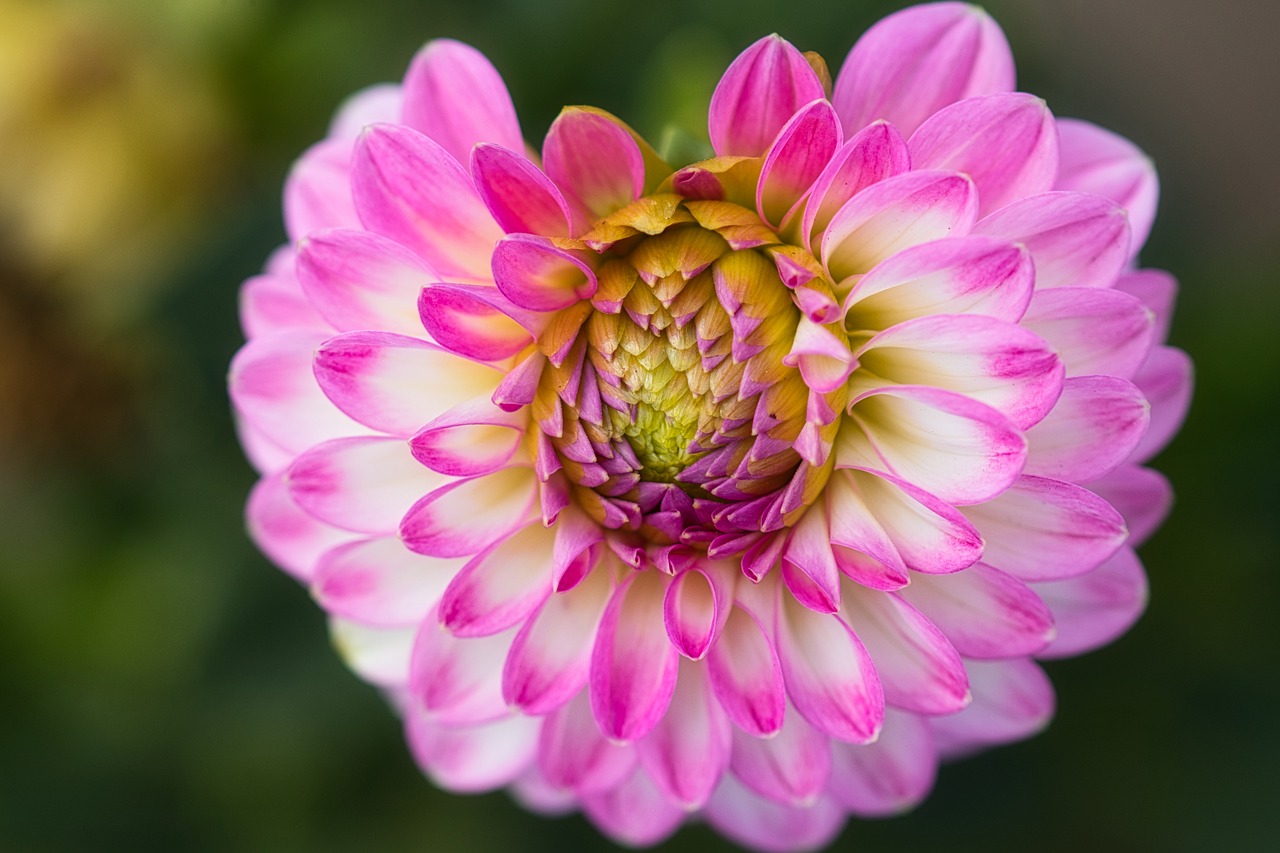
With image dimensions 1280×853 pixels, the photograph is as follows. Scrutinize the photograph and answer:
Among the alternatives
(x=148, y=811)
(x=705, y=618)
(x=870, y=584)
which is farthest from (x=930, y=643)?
(x=148, y=811)

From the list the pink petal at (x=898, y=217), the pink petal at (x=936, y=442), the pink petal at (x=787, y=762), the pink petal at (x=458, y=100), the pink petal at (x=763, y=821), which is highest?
the pink petal at (x=458, y=100)

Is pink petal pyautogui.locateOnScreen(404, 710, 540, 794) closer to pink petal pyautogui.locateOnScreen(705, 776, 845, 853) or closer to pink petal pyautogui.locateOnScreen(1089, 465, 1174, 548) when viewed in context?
pink petal pyautogui.locateOnScreen(705, 776, 845, 853)

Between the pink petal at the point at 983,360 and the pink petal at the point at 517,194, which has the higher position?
the pink petal at the point at 517,194

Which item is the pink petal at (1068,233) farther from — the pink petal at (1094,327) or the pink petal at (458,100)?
the pink petal at (458,100)

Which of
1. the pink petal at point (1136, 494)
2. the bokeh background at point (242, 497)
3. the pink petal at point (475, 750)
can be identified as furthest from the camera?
the bokeh background at point (242, 497)

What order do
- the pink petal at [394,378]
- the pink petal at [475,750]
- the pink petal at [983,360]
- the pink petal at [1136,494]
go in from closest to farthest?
1. the pink petal at [983,360]
2. the pink petal at [394,378]
3. the pink petal at [1136,494]
4. the pink petal at [475,750]

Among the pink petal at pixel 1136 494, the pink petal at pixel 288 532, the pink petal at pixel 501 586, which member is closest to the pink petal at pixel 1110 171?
the pink petal at pixel 1136 494

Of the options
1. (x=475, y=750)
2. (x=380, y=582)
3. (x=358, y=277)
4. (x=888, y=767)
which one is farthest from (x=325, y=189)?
(x=888, y=767)
